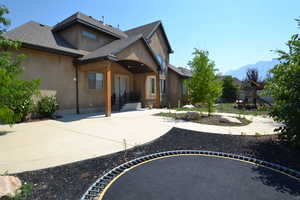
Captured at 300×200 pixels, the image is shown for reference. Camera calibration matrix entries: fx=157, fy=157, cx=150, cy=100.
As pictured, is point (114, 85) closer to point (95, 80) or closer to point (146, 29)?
point (95, 80)

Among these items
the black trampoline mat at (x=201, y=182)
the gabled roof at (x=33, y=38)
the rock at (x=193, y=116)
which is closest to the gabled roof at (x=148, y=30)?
the gabled roof at (x=33, y=38)

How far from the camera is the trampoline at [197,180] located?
250cm

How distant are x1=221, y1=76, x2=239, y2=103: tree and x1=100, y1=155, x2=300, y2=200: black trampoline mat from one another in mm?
25700

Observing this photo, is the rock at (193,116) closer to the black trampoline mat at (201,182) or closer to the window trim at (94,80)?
the black trampoline mat at (201,182)

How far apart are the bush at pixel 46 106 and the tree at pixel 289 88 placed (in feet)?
34.6

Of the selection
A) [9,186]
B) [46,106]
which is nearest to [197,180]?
[9,186]

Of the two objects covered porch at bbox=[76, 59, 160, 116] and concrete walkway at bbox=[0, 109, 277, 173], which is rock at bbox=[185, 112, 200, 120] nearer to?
concrete walkway at bbox=[0, 109, 277, 173]

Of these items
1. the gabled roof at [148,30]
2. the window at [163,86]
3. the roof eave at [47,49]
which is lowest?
the window at [163,86]

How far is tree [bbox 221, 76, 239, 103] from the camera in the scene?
26.5 m

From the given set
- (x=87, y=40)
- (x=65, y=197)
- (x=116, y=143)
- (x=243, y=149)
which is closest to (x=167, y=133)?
(x=116, y=143)

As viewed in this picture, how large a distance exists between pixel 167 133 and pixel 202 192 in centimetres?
374

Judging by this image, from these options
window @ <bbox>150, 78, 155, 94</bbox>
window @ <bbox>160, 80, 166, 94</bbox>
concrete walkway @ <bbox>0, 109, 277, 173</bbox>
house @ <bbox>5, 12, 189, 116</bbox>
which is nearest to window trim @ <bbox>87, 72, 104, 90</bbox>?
house @ <bbox>5, 12, 189, 116</bbox>

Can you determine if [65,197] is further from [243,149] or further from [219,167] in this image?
[243,149]

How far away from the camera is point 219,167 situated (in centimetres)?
344
